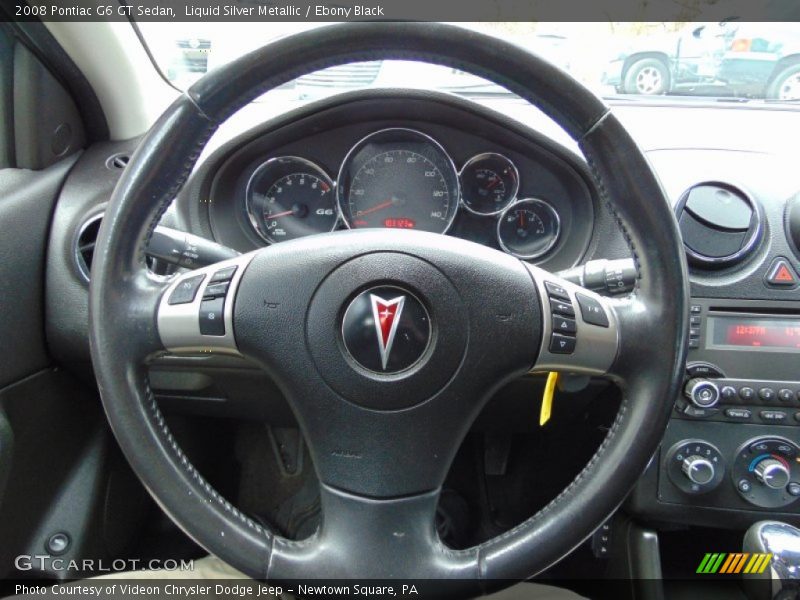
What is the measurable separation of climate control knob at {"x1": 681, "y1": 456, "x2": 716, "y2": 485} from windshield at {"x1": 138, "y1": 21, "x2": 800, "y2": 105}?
863 millimetres

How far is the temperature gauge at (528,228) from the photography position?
1665 millimetres

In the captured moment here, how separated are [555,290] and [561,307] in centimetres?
3

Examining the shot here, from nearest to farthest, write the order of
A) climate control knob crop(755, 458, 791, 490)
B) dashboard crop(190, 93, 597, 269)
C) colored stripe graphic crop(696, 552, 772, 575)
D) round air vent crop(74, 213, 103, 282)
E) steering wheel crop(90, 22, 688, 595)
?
steering wheel crop(90, 22, 688, 595) < colored stripe graphic crop(696, 552, 772, 575) < climate control knob crop(755, 458, 791, 490) < round air vent crop(74, 213, 103, 282) < dashboard crop(190, 93, 597, 269)

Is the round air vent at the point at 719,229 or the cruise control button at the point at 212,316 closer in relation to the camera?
the cruise control button at the point at 212,316

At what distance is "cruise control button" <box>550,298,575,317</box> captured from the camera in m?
0.95

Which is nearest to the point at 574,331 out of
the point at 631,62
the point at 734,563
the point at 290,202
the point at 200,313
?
the point at 200,313

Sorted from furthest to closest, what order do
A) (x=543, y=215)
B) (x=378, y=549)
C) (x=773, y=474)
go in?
(x=543, y=215) < (x=773, y=474) < (x=378, y=549)

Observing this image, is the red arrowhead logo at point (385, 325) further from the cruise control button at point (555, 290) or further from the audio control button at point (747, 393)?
the audio control button at point (747, 393)

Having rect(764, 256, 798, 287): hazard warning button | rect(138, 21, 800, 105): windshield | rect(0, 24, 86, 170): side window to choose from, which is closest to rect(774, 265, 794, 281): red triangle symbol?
rect(764, 256, 798, 287): hazard warning button

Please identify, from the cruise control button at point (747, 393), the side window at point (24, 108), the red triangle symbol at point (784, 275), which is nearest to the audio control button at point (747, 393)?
the cruise control button at point (747, 393)

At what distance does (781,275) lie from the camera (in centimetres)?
146

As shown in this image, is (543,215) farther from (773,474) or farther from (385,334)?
(385,334)

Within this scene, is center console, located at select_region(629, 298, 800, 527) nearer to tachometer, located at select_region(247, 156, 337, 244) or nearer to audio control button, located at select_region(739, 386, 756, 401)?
audio control button, located at select_region(739, 386, 756, 401)

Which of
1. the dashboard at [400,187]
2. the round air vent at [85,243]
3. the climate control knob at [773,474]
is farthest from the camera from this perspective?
the dashboard at [400,187]
